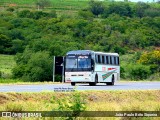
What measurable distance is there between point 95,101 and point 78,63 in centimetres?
1447

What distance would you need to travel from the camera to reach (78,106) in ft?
69.3

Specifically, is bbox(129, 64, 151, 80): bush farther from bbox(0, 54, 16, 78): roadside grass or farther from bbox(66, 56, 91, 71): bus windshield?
bbox(66, 56, 91, 71): bus windshield

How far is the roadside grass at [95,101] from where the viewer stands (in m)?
24.0

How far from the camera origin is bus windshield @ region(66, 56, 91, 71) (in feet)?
150

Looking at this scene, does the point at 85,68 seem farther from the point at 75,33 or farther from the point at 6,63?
the point at 75,33

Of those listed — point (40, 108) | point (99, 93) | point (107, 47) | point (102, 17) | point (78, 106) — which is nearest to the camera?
point (78, 106)

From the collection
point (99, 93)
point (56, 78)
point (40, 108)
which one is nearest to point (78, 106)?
point (40, 108)

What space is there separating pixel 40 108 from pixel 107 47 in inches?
3837

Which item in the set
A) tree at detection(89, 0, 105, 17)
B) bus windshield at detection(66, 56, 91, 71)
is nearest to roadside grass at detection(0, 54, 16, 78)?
bus windshield at detection(66, 56, 91, 71)

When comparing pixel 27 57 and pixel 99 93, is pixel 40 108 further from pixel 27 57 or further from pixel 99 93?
pixel 27 57

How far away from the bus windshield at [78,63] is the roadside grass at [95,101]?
8675mm

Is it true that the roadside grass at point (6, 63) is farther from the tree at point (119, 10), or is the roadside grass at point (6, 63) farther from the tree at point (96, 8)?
the tree at point (96, 8)

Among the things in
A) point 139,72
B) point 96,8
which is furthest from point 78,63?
point 96,8

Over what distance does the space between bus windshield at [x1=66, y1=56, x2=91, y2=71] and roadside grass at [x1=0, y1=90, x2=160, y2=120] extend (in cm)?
867
